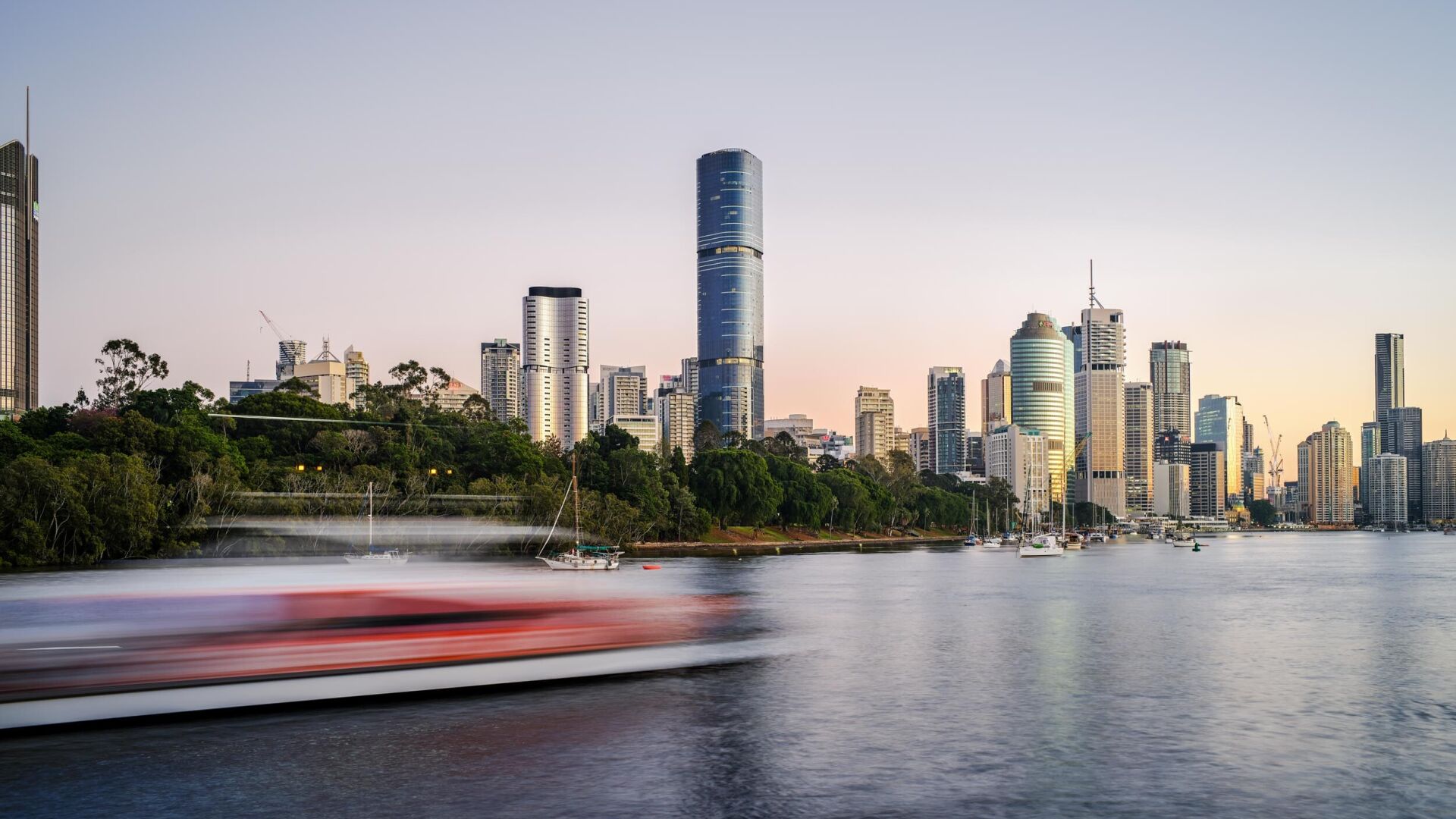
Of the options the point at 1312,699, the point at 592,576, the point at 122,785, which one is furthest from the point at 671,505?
the point at 122,785

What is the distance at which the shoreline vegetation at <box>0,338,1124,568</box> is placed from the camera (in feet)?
320

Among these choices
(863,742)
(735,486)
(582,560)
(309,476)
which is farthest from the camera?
(735,486)

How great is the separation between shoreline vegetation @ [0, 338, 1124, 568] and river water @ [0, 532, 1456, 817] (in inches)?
2774

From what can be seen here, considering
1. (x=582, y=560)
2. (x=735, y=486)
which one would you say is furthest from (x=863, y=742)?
(x=735, y=486)

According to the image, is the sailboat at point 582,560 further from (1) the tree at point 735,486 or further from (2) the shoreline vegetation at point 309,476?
(1) the tree at point 735,486

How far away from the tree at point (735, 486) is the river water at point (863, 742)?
372ft

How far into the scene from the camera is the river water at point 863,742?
21609 mm

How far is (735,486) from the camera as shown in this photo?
165375 millimetres

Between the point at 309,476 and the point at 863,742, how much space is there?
353 ft

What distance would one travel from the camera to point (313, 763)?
79.0 ft

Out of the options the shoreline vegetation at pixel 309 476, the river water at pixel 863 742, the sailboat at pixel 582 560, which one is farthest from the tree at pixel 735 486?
the river water at pixel 863 742

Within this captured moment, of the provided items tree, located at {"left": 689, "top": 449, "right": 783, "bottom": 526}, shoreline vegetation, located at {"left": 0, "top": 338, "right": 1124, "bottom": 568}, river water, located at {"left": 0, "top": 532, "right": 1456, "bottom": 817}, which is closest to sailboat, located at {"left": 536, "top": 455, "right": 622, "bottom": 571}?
shoreline vegetation, located at {"left": 0, "top": 338, "right": 1124, "bottom": 568}

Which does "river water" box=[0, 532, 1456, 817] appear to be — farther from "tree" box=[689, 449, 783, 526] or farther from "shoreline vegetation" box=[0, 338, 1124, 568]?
"tree" box=[689, 449, 783, 526]

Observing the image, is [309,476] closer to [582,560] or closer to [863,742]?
[582,560]
